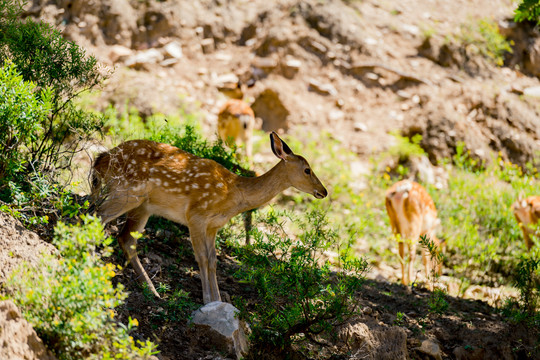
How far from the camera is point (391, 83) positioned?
16031 millimetres

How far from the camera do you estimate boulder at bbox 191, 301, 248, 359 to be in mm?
5215

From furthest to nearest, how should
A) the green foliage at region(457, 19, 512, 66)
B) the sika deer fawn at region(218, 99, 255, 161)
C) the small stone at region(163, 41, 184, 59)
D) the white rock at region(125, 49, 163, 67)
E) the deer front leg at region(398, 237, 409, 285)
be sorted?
the green foliage at region(457, 19, 512, 66) < the small stone at region(163, 41, 184, 59) < the white rock at region(125, 49, 163, 67) < the sika deer fawn at region(218, 99, 255, 161) < the deer front leg at region(398, 237, 409, 285)

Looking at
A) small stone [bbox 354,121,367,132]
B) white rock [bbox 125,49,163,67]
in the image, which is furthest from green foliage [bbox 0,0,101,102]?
small stone [bbox 354,121,367,132]

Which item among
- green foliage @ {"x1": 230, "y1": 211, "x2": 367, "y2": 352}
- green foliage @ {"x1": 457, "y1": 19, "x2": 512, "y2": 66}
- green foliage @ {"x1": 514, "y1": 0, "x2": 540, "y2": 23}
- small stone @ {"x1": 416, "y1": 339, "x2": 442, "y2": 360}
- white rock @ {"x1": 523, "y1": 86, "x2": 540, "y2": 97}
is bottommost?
white rock @ {"x1": 523, "y1": 86, "x2": 540, "y2": 97}

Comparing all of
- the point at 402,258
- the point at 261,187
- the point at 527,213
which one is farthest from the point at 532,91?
the point at 261,187

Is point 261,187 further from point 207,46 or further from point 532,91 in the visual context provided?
point 532,91

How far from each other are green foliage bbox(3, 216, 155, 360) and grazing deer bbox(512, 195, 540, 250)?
8.73 metres

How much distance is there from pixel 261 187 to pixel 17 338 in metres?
3.79

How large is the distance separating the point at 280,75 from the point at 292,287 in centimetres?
1111

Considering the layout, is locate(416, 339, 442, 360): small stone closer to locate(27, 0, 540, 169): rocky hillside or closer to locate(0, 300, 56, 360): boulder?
locate(0, 300, 56, 360): boulder

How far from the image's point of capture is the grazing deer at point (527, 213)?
429 inches

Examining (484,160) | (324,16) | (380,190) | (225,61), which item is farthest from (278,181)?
(324,16)

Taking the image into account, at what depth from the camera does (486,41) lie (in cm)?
1712

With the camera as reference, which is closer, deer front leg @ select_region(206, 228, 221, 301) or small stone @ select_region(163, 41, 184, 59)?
deer front leg @ select_region(206, 228, 221, 301)
